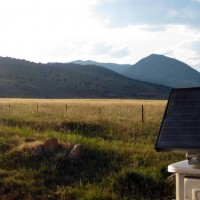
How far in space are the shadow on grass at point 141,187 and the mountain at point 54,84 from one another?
103784 millimetres

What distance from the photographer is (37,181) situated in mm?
9750

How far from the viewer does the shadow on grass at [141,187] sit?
28.7ft

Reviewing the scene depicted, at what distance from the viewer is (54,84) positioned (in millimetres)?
139750

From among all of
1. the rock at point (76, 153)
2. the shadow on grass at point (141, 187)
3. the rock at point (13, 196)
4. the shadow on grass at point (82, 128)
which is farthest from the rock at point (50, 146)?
the shadow on grass at point (82, 128)

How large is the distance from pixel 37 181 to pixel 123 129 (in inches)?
283

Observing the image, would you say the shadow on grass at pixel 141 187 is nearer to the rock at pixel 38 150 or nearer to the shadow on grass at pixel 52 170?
the shadow on grass at pixel 52 170

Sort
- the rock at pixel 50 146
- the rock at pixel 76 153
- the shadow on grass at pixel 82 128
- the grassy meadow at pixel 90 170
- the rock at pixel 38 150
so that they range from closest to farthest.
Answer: the grassy meadow at pixel 90 170 < the rock at pixel 76 153 < the rock at pixel 38 150 < the rock at pixel 50 146 < the shadow on grass at pixel 82 128

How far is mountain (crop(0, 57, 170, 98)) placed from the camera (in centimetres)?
12309

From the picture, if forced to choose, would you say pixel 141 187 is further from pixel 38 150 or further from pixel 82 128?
pixel 82 128

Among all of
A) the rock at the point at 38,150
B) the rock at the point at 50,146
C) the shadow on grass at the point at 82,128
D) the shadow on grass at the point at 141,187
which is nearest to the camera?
the shadow on grass at the point at 141,187

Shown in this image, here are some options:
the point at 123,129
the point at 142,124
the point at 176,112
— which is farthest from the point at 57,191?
the point at 142,124

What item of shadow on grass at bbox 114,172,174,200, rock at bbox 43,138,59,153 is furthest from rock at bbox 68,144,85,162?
shadow on grass at bbox 114,172,174,200

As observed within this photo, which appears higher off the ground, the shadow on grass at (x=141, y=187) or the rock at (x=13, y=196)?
the shadow on grass at (x=141, y=187)

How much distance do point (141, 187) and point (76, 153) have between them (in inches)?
111
